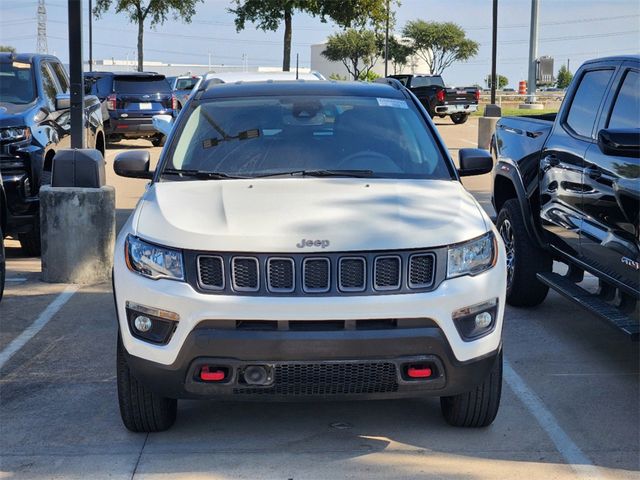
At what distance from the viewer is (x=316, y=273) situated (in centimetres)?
430

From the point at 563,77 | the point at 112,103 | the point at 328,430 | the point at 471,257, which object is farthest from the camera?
the point at 563,77

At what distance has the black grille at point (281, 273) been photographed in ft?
14.1

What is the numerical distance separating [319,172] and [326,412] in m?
1.26

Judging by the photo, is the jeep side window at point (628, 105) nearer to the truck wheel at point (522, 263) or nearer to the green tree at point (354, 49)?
the truck wheel at point (522, 263)

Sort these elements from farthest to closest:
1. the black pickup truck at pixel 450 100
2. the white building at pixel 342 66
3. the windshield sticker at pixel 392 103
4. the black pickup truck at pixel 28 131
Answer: the white building at pixel 342 66, the black pickup truck at pixel 450 100, the black pickup truck at pixel 28 131, the windshield sticker at pixel 392 103

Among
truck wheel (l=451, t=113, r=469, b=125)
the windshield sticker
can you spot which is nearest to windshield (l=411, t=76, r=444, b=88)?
truck wheel (l=451, t=113, r=469, b=125)

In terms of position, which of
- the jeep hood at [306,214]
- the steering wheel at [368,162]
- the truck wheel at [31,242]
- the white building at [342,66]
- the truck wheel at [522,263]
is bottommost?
the truck wheel at [31,242]

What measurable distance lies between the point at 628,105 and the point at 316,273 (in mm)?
2646

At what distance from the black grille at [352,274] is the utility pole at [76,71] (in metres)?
5.10

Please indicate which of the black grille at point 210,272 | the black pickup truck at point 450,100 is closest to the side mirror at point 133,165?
the black grille at point 210,272

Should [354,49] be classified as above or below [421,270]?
above

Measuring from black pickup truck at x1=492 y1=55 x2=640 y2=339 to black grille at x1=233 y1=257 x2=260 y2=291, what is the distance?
1.95 m

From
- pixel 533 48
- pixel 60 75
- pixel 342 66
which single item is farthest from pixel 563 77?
pixel 60 75

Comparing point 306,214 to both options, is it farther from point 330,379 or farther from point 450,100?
point 450,100
